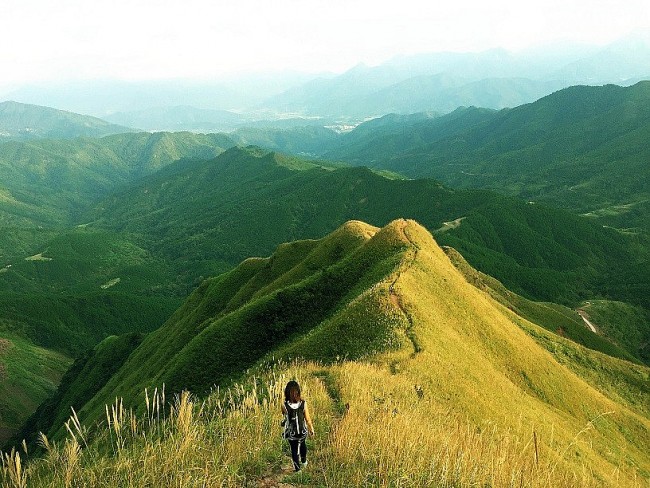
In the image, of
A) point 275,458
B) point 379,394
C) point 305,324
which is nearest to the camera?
point 275,458

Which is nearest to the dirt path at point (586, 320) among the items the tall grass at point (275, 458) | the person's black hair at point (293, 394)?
the tall grass at point (275, 458)

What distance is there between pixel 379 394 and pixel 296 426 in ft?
24.1

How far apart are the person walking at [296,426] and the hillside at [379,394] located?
508 millimetres

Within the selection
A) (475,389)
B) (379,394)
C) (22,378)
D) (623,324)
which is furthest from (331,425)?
(623,324)

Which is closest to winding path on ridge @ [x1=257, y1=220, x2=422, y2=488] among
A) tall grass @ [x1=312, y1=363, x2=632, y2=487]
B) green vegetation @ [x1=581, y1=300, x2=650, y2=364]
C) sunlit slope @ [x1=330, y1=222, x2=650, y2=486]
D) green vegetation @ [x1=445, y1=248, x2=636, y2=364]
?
sunlit slope @ [x1=330, y1=222, x2=650, y2=486]

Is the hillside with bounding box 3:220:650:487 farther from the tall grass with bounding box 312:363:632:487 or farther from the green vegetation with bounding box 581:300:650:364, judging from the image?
the green vegetation with bounding box 581:300:650:364

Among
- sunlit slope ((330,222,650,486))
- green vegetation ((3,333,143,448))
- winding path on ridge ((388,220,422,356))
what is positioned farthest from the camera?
green vegetation ((3,333,143,448))

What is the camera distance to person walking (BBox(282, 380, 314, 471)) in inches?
422

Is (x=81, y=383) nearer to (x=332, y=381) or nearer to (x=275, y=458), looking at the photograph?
(x=332, y=381)

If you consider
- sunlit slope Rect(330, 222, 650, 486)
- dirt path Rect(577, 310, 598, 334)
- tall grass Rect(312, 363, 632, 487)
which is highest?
tall grass Rect(312, 363, 632, 487)

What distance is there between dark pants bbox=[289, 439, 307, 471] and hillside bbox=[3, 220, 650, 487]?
41 cm

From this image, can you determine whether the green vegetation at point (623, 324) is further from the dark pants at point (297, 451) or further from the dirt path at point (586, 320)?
the dark pants at point (297, 451)

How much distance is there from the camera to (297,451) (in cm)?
1079

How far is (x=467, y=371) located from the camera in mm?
26438
